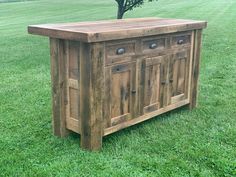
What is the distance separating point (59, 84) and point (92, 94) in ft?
1.41

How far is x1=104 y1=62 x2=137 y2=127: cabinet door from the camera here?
3.29 meters

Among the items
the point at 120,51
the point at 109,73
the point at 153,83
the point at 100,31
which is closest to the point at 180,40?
the point at 153,83

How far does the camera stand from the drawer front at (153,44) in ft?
11.5

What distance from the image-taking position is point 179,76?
4094 millimetres

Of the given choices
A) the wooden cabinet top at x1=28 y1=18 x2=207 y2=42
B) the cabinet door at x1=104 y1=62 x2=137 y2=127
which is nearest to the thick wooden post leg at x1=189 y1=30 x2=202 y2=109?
the wooden cabinet top at x1=28 y1=18 x2=207 y2=42

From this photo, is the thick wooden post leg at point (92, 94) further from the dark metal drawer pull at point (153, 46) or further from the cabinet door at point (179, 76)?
the cabinet door at point (179, 76)

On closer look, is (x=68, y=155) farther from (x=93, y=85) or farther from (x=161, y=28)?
(x=161, y=28)

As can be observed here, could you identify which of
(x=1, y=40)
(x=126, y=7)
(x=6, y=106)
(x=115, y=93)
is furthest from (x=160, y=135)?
(x=1, y=40)

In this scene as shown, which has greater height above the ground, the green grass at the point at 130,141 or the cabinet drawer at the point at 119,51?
the cabinet drawer at the point at 119,51

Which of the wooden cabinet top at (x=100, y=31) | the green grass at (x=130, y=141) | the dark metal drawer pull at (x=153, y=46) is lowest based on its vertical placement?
the green grass at (x=130, y=141)

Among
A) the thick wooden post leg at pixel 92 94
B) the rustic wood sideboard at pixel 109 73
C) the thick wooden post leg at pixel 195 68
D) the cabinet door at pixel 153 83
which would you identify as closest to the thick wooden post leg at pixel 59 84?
the rustic wood sideboard at pixel 109 73

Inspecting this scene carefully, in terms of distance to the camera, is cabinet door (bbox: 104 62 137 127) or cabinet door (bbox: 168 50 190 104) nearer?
cabinet door (bbox: 104 62 137 127)

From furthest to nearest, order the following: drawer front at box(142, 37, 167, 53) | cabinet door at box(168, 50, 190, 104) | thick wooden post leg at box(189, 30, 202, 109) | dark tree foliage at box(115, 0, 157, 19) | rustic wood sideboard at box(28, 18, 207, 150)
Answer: dark tree foliage at box(115, 0, 157, 19), thick wooden post leg at box(189, 30, 202, 109), cabinet door at box(168, 50, 190, 104), drawer front at box(142, 37, 167, 53), rustic wood sideboard at box(28, 18, 207, 150)

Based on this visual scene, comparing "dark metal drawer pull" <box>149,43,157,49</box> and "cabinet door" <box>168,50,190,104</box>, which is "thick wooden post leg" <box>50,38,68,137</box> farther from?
"cabinet door" <box>168,50,190,104</box>
